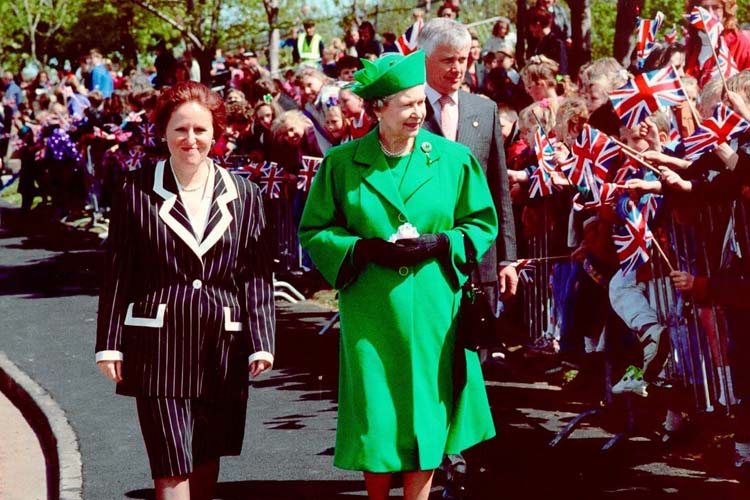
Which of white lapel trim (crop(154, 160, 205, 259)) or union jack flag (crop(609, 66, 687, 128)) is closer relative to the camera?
white lapel trim (crop(154, 160, 205, 259))

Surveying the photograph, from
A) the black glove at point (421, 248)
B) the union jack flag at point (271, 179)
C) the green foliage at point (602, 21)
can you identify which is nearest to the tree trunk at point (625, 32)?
the union jack flag at point (271, 179)

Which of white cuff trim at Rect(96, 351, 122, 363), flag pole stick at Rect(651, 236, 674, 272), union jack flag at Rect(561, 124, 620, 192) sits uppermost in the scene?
union jack flag at Rect(561, 124, 620, 192)

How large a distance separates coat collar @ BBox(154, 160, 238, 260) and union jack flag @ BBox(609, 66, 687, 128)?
210 cm

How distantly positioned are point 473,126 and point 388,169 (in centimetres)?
108

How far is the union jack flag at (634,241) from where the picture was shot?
23.0ft

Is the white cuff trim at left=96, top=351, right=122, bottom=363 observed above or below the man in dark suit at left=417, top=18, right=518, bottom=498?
below

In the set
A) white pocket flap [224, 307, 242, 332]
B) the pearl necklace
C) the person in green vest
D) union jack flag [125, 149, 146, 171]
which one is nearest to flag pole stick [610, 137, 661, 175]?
the pearl necklace

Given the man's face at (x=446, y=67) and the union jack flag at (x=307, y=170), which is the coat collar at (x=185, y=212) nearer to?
the man's face at (x=446, y=67)

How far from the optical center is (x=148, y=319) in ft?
17.1

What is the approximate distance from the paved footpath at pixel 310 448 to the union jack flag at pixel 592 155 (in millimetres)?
1391

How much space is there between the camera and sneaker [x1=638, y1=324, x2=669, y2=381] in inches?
280

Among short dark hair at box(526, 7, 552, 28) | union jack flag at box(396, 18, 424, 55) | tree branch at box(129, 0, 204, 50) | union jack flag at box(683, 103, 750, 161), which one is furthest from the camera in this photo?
tree branch at box(129, 0, 204, 50)

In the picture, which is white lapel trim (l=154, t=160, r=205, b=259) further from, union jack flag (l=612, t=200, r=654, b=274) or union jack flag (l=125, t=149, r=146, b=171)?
union jack flag (l=125, t=149, r=146, b=171)

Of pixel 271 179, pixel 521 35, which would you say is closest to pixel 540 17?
pixel 521 35
